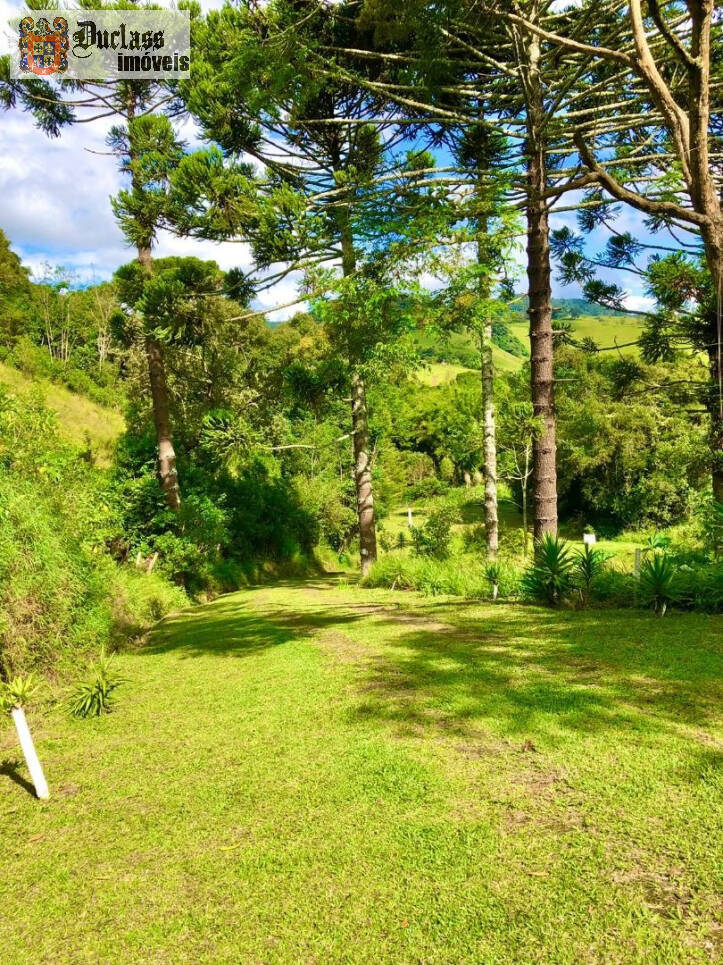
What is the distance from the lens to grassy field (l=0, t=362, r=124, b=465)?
18.5m

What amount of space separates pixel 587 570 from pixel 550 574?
477mm

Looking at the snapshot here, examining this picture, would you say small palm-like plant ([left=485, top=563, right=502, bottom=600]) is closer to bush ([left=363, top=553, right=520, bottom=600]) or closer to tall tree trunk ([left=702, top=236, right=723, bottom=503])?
bush ([left=363, top=553, right=520, bottom=600])

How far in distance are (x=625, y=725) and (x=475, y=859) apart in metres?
1.55

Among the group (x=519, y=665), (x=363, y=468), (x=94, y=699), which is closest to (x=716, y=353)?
(x=519, y=665)

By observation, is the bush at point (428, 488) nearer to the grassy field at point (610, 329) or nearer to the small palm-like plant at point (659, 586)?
the grassy field at point (610, 329)

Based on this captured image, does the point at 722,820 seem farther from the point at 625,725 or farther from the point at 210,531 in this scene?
the point at 210,531

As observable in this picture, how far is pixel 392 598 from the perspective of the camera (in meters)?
10.1

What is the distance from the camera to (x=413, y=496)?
31.3 metres

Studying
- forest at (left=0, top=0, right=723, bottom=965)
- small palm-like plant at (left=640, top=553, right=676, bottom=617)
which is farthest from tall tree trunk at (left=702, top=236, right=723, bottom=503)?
small palm-like plant at (left=640, top=553, right=676, bottom=617)

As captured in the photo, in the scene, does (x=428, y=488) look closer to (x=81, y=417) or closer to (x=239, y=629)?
(x=81, y=417)

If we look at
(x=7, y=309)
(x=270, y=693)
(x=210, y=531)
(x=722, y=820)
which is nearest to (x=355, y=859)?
(x=722, y=820)

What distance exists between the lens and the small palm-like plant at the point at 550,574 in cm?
744

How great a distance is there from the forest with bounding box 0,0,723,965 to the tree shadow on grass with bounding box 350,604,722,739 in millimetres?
37

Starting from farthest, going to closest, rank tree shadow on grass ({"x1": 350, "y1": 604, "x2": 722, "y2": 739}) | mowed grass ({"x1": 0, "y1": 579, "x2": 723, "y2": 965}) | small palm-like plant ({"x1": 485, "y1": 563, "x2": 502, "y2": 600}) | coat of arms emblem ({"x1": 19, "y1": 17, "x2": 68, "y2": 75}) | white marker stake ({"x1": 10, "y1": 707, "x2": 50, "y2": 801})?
coat of arms emblem ({"x1": 19, "y1": 17, "x2": 68, "y2": 75})
small palm-like plant ({"x1": 485, "y1": 563, "x2": 502, "y2": 600})
tree shadow on grass ({"x1": 350, "y1": 604, "x2": 722, "y2": 739})
white marker stake ({"x1": 10, "y1": 707, "x2": 50, "y2": 801})
mowed grass ({"x1": 0, "y1": 579, "x2": 723, "y2": 965})
